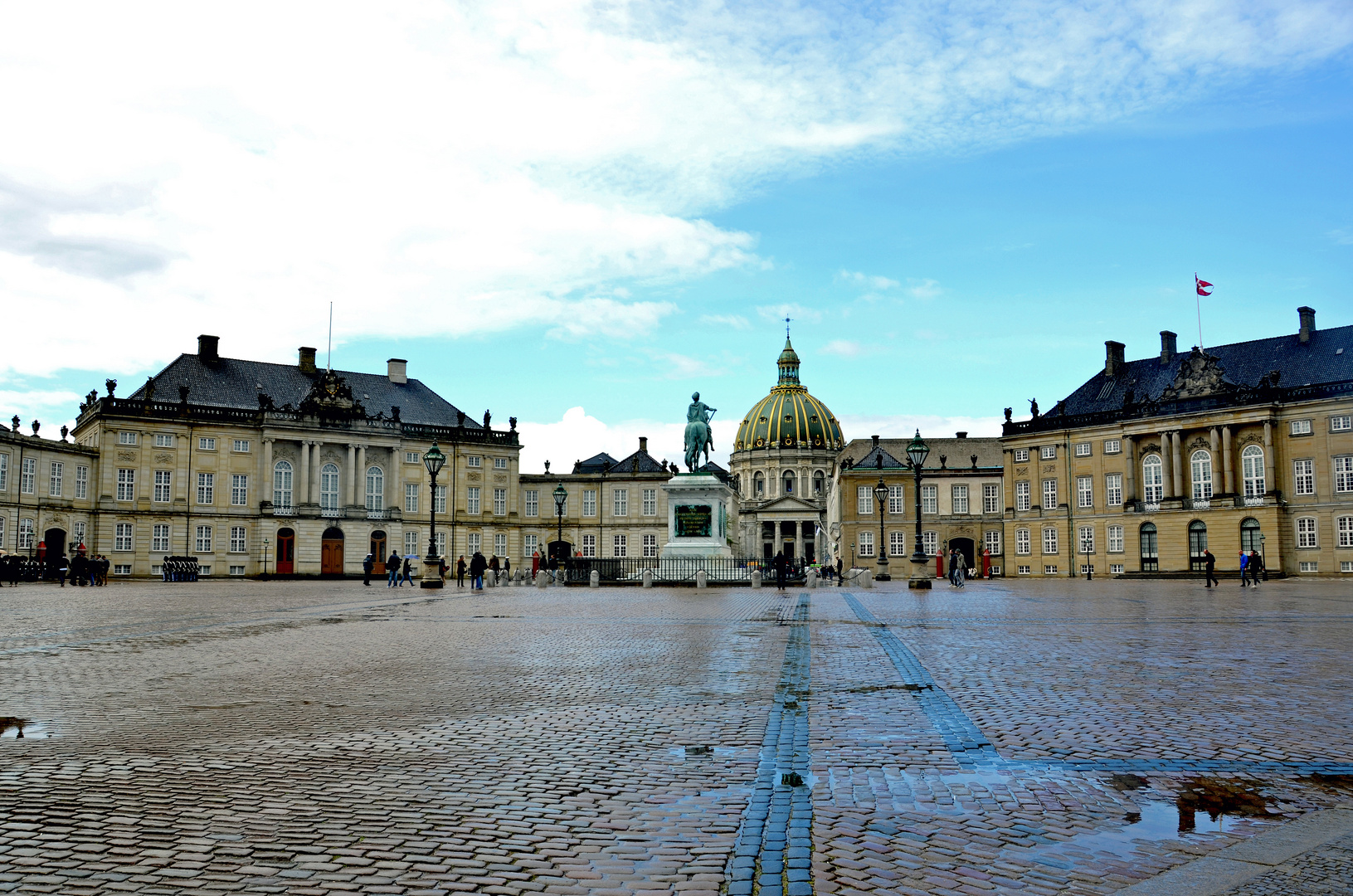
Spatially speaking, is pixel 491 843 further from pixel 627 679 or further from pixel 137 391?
pixel 137 391

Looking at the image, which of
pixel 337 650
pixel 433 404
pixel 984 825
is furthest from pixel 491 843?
pixel 433 404

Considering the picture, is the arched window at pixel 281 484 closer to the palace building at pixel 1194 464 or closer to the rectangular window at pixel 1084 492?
the palace building at pixel 1194 464

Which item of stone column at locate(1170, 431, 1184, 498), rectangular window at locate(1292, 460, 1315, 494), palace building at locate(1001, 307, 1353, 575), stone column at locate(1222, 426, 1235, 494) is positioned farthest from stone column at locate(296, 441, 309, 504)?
rectangular window at locate(1292, 460, 1315, 494)

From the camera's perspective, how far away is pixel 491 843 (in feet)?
17.0

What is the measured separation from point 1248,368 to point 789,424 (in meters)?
93.5

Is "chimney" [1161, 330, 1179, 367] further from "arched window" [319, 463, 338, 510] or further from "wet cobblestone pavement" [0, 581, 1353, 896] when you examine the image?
"wet cobblestone pavement" [0, 581, 1353, 896]

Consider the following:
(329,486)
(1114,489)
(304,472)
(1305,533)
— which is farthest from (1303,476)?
(304,472)

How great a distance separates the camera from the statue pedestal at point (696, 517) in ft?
147

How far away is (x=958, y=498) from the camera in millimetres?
92125

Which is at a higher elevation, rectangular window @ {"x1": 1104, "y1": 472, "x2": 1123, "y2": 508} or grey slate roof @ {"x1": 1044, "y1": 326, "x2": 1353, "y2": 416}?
grey slate roof @ {"x1": 1044, "y1": 326, "x2": 1353, "y2": 416}

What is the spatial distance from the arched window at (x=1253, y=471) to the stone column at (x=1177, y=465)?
3.63 meters

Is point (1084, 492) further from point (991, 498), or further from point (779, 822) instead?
point (779, 822)

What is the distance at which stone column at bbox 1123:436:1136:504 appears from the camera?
239 feet

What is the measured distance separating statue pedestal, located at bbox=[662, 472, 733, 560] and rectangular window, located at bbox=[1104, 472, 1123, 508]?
1581 inches
